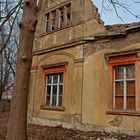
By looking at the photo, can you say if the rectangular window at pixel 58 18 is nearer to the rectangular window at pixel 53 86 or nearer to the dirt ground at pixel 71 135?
the rectangular window at pixel 53 86

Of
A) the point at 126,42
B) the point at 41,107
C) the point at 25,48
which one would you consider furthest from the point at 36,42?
the point at 25,48

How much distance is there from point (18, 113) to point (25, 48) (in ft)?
5.44

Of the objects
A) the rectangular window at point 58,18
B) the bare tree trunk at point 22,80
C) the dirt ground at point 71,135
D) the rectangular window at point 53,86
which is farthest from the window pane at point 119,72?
the bare tree trunk at point 22,80

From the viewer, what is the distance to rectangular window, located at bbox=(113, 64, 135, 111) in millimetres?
9427

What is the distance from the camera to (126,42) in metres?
9.88

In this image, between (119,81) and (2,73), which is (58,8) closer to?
(119,81)

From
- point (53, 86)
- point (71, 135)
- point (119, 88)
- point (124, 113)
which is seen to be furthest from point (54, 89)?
point (124, 113)

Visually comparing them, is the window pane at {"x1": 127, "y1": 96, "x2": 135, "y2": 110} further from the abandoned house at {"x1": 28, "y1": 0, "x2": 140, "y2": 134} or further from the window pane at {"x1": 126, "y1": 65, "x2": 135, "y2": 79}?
the window pane at {"x1": 126, "y1": 65, "x2": 135, "y2": 79}

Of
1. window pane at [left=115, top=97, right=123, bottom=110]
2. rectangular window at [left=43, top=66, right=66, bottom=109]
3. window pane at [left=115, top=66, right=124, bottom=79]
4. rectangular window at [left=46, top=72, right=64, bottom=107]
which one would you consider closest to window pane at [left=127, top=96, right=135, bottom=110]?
window pane at [left=115, top=97, right=123, bottom=110]

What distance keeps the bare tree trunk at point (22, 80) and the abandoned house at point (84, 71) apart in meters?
4.93

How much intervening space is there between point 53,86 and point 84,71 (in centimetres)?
247

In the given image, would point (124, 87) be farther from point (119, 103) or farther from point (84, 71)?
point (84, 71)

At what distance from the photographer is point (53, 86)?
42.1 feet

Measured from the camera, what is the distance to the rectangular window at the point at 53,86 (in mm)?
12355
